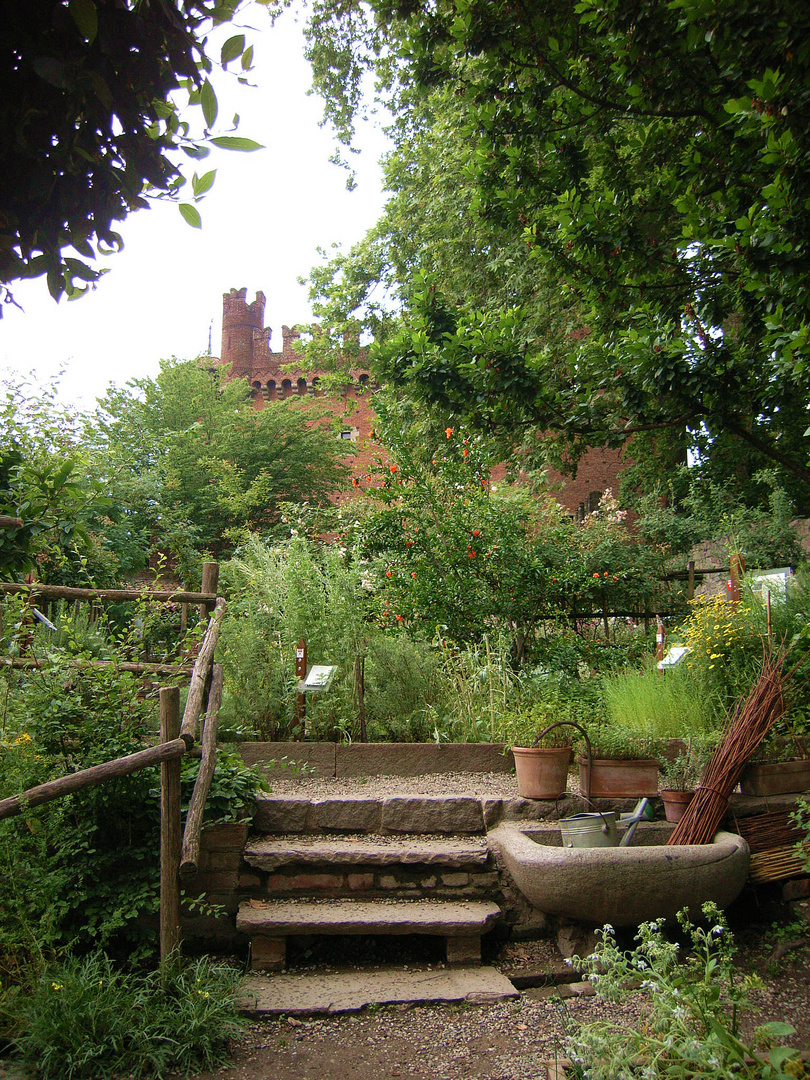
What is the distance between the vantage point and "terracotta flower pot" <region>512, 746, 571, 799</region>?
14.3 feet

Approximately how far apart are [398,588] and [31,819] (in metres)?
4.52

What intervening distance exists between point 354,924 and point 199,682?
1397mm

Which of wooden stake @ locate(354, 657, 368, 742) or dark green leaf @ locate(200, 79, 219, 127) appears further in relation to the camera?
wooden stake @ locate(354, 657, 368, 742)

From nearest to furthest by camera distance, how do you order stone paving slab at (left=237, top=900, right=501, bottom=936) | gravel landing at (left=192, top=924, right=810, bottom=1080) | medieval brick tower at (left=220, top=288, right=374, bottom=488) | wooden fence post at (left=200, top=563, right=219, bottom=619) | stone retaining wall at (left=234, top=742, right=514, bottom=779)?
gravel landing at (left=192, top=924, right=810, bottom=1080) → stone paving slab at (left=237, top=900, right=501, bottom=936) → wooden fence post at (left=200, top=563, right=219, bottom=619) → stone retaining wall at (left=234, top=742, right=514, bottom=779) → medieval brick tower at (left=220, top=288, right=374, bottom=488)

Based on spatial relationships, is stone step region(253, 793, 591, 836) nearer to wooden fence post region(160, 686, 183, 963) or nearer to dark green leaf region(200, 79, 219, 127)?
wooden fence post region(160, 686, 183, 963)

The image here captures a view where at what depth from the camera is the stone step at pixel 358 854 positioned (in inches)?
153

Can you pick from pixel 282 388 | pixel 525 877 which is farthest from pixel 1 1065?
pixel 282 388

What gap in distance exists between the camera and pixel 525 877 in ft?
12.0

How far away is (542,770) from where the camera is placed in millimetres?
4375

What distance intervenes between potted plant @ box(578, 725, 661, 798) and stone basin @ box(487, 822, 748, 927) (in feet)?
2.40

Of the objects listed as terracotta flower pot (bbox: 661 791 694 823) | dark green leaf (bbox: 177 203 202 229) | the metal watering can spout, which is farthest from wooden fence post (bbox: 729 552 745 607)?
dark green leaf (bbox: 177 203 202 229)

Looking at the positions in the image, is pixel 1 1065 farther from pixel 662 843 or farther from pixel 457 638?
pixel 457 638

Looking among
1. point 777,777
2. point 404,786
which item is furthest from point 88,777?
point 777,777

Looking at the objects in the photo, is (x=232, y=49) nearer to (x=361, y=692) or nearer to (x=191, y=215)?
(x=191, y=215)
